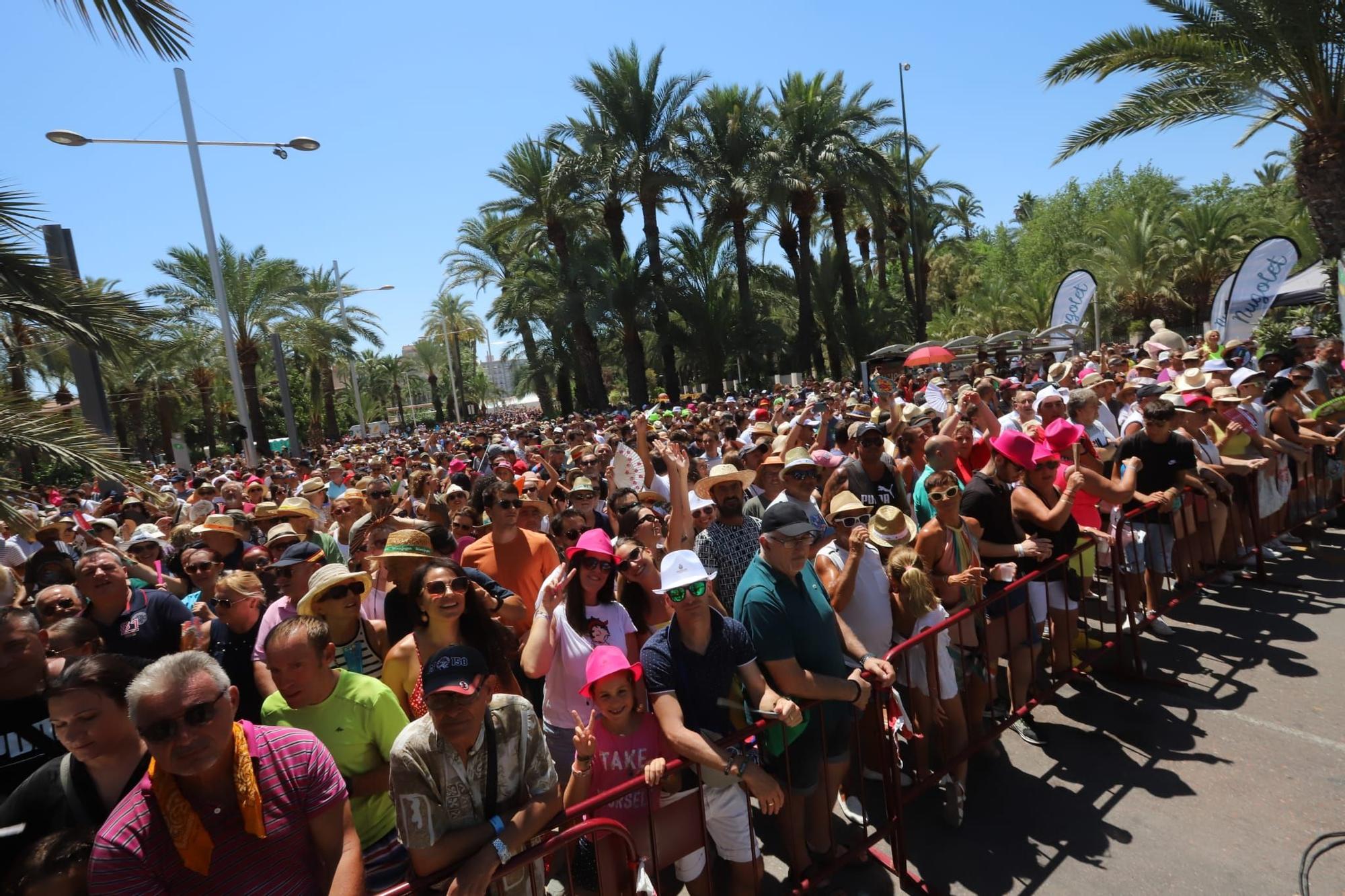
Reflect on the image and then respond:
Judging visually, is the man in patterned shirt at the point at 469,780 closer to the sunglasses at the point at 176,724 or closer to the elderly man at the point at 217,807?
the elderly man at the point at 217,807

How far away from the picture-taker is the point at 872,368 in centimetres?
3048

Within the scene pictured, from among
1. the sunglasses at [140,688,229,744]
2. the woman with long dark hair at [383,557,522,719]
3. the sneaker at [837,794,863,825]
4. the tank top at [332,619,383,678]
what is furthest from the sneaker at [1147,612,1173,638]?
the sunglasses at [140,688,229,744]

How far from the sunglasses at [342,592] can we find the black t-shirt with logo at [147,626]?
118 cm

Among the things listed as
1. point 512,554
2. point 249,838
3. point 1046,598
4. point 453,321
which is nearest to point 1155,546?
point 1046,598

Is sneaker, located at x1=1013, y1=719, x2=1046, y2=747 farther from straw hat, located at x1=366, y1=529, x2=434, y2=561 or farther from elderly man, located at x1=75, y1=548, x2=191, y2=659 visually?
elderly man, located at x1=75, y1=548, x2=191, y2=659

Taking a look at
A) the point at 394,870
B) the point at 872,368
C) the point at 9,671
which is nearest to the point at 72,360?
the point at 9,671

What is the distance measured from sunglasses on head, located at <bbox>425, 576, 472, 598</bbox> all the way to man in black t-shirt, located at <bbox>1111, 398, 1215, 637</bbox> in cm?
471

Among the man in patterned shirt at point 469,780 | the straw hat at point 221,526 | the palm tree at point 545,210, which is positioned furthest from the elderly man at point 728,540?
the palm tree at point 545,210

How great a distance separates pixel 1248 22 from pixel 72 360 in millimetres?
19704

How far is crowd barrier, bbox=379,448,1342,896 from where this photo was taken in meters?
2.85

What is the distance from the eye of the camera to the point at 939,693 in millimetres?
4000

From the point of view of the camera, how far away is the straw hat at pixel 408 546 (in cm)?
404

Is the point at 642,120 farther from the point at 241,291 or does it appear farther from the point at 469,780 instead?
the point at 469,780

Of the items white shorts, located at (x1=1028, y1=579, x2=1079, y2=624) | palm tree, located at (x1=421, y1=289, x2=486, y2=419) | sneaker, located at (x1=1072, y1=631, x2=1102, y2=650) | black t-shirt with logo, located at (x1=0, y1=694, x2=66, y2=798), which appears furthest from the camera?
palm tree, located at (x1=421, y1=289, x2=486, y2=419)
